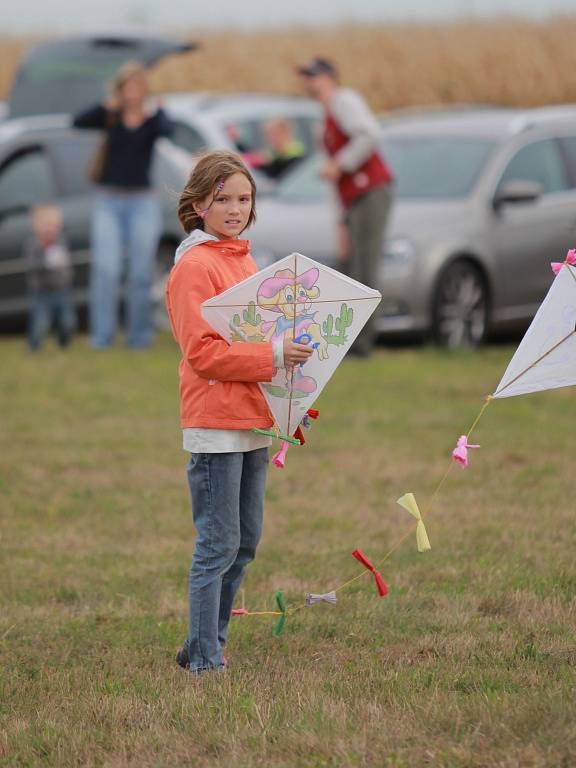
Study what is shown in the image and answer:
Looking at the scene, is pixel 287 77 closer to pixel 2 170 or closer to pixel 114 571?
pixel 2 170

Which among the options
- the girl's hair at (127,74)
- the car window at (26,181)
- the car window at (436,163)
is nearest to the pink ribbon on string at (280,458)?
the car window at (436,163)

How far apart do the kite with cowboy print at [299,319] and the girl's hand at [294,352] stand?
2.2 inches

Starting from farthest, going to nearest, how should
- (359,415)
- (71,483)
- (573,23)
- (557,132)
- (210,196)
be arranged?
(573,23) → (557,132) → (359,415) → (71,483) → (210,196)

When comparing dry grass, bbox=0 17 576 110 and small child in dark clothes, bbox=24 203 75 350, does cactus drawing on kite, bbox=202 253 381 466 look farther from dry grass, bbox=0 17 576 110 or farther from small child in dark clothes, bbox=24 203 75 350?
dry grass, bbox=0 17 576 110

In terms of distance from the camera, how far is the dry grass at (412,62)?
25.9 m

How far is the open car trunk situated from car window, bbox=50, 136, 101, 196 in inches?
61.8

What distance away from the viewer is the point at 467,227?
40.9 ft

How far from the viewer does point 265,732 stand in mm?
4078

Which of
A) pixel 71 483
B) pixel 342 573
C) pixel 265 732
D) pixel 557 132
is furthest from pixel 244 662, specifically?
pixel 557 132

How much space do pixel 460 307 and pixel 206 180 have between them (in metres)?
8.05

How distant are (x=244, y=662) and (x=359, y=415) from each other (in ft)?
16.4

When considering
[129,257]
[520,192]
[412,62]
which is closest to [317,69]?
[520,192]

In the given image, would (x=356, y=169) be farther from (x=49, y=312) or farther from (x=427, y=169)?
(x=49, y=312)

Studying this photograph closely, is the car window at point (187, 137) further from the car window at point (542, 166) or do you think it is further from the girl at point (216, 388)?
the girl at point (216, 388)
